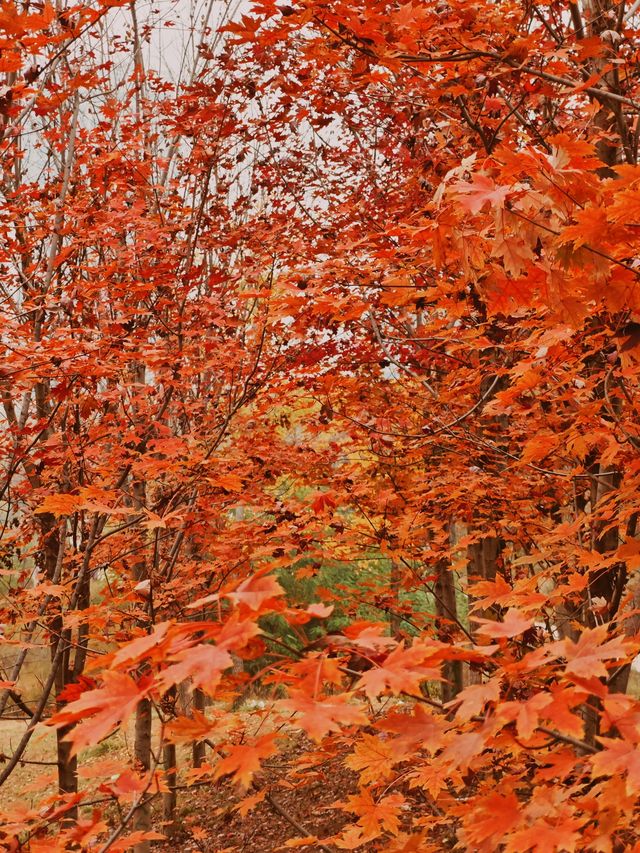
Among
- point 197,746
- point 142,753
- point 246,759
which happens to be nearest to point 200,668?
point 246,759

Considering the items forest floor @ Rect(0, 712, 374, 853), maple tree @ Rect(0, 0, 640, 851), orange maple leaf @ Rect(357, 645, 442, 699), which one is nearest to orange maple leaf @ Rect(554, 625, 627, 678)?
maple tree @ Rect(0, 0, 640, 851)

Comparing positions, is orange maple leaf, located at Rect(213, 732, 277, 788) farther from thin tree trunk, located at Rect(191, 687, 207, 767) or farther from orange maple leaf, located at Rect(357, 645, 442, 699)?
thin tree trunk, located at Rect(191, 687, 207, 767)

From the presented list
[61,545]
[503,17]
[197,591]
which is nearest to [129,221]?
[61,545]

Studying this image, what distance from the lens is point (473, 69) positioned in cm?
373

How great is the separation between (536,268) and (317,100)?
13.3ft

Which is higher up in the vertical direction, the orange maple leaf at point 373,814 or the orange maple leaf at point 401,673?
the orange maple leaf at point 401,673

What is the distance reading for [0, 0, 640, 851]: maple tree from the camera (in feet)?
5.24

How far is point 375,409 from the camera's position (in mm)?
6891

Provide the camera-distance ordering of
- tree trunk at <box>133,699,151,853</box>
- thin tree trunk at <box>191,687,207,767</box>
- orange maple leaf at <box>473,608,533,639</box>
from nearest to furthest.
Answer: orange maple leaf at <box>473,608,533,639</box> → tree trunk at <box>133,699,151,853</box> → thin tree trunk at <box>191,687,207,767</box>

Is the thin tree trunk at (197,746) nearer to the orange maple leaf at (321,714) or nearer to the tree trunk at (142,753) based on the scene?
the tree trunk at (142,753)

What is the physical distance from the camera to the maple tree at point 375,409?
1.60 m

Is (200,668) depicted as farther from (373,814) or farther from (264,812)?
(264,812)

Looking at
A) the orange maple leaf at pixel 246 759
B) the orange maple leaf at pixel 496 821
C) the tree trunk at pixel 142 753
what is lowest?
the tree trunk at pixel 142 753

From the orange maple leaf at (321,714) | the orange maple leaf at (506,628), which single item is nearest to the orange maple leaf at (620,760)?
the orange maple leaf at (506,628)
